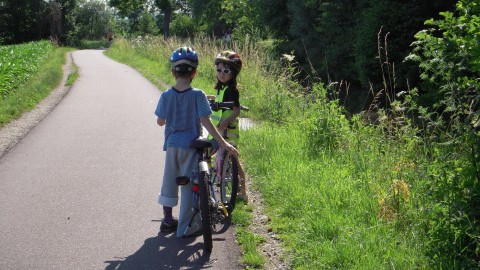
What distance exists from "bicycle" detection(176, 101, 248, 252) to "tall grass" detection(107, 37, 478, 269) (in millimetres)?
387

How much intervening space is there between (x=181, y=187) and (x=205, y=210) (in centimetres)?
54

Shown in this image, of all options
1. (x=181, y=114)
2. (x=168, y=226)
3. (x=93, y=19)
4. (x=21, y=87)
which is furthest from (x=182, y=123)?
(x=93, y=19)

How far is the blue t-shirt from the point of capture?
18.0 feet

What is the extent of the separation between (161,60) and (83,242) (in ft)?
77.4

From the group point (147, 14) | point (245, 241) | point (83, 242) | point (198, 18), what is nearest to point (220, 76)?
point (245, 241)

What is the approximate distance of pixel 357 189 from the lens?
6320mm

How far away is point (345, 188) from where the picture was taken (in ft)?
20.5

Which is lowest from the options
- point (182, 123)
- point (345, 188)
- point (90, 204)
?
point (90, 204)

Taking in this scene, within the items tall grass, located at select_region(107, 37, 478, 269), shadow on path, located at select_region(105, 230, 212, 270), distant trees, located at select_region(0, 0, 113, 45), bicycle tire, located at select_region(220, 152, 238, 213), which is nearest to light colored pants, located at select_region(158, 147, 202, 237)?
shadow on path, located at select_region(105, 230, 212, 270)

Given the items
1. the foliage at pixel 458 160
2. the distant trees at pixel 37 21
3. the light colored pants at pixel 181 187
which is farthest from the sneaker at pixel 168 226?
the distant trees at pixel 37 21

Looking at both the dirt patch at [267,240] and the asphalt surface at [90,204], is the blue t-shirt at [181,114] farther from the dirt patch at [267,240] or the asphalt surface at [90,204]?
the dirt patch at [267,240]

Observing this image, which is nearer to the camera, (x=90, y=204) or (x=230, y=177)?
(x=230, y=177)

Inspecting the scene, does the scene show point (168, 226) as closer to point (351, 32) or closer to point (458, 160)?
point (458, 160)

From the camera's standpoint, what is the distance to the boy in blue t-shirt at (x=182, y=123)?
5.39 m
